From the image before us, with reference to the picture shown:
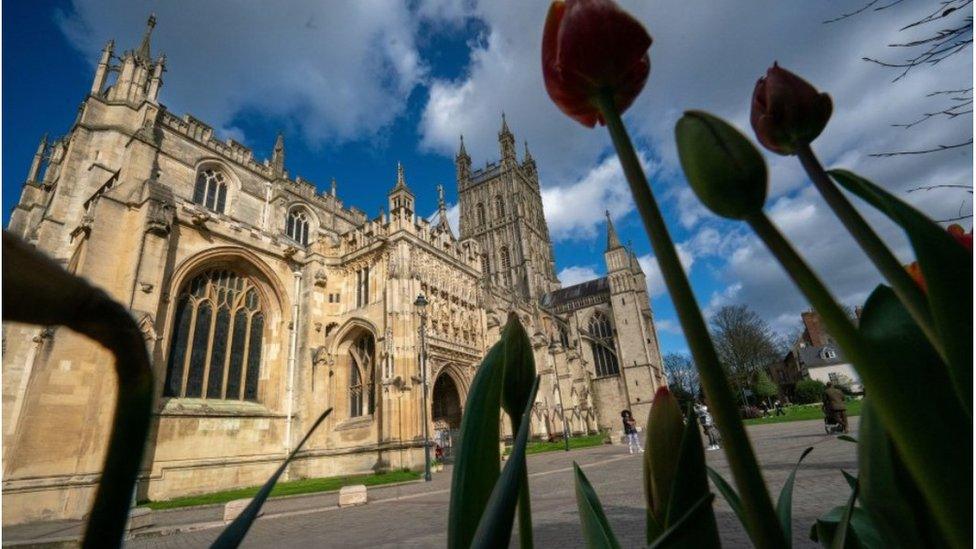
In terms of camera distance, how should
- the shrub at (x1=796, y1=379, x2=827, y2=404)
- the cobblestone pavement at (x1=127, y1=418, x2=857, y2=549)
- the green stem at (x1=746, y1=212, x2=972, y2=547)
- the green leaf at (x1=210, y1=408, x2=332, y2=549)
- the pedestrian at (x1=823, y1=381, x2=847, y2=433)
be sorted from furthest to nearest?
the shrub at (x1=796, y1=379, x2=827, y2=404)
the pedestrian at (x1=823, y1=381, x2=847, y2=433)
the cobblestone pavement at (x1=127, y1=418, x2=857, y2=549)
the green leaf at (x1=210, y1=408, x2=332, y2=549)
the green stem at (x1=746, y1=212, x2=972, y2=547)

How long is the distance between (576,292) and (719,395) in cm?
4586

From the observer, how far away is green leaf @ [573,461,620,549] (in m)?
0.88

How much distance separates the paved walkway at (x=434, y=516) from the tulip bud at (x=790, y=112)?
365cm

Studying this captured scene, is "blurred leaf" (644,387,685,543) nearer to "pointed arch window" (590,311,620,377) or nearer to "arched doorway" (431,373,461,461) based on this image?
"arched doorway" (431,373,461,461)

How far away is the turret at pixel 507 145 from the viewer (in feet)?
162

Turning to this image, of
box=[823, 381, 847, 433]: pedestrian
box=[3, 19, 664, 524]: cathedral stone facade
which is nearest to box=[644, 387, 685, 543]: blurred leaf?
box=[3, 19, 664, 524]: cathedral stone facade

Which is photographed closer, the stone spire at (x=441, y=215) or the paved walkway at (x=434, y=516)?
the paved walkway at (x=434, y=516)

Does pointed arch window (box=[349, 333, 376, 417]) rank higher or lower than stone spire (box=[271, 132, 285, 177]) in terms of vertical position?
lower

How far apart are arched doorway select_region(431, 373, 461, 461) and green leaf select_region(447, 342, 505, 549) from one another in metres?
18.6

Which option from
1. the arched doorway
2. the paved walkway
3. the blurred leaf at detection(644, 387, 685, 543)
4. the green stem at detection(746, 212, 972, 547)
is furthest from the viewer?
the arched doorway

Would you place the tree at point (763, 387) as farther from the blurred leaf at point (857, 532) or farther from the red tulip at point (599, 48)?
the red tulip at point (599, 48)

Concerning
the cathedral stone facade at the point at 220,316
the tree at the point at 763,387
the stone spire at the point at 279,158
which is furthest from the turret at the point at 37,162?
Answer: the tree at the point at 763,387

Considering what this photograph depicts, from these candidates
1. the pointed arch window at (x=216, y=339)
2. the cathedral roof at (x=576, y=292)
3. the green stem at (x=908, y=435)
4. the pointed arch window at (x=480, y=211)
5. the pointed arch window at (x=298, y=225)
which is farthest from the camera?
the pointed arch window at (x=480, y=211)

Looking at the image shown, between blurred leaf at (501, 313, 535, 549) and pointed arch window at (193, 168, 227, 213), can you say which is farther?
pointed arch window at (193, 168, 227, 213)
